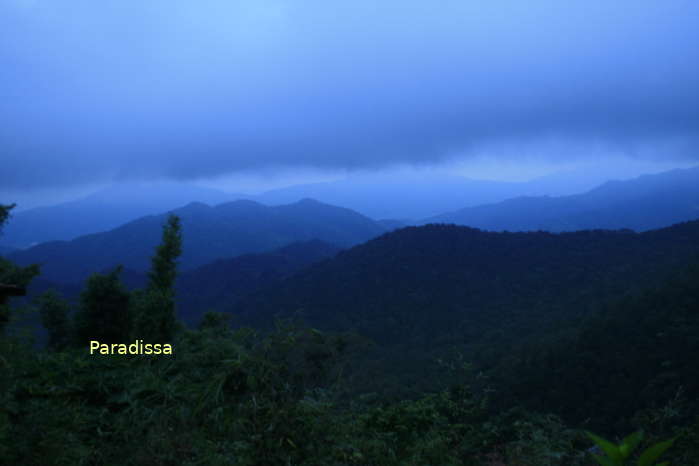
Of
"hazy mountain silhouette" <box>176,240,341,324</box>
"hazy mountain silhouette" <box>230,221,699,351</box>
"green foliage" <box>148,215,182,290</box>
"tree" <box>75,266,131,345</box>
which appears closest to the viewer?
"tree" <box>75,266,131,345</box>

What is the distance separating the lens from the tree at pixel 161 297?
356 inches

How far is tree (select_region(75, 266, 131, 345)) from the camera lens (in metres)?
10.4

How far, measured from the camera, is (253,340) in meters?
4.05

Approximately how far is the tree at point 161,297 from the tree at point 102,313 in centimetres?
47

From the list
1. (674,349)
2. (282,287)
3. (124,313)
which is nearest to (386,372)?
(674,349)

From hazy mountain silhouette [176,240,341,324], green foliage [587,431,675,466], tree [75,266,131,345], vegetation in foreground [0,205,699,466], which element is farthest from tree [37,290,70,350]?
hazy mountain silhouette [176,240,341,324]

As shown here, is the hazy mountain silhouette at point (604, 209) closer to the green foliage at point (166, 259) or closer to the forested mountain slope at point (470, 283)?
the forested mountain slope at point (470, 283)

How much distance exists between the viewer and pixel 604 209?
121 m

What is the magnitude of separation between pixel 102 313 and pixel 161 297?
2.21 m

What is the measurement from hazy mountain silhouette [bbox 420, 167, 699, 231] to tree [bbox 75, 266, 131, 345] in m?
99.3

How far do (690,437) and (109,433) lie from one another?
171 inches

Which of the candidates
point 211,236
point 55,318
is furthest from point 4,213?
point 211,236

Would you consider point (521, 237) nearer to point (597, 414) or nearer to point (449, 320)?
point (449, 320)

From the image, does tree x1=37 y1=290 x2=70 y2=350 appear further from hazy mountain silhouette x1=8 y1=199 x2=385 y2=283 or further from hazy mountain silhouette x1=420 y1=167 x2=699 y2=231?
hazy mountain silhouette x1=420 y1=167 x2=699 y2=231
